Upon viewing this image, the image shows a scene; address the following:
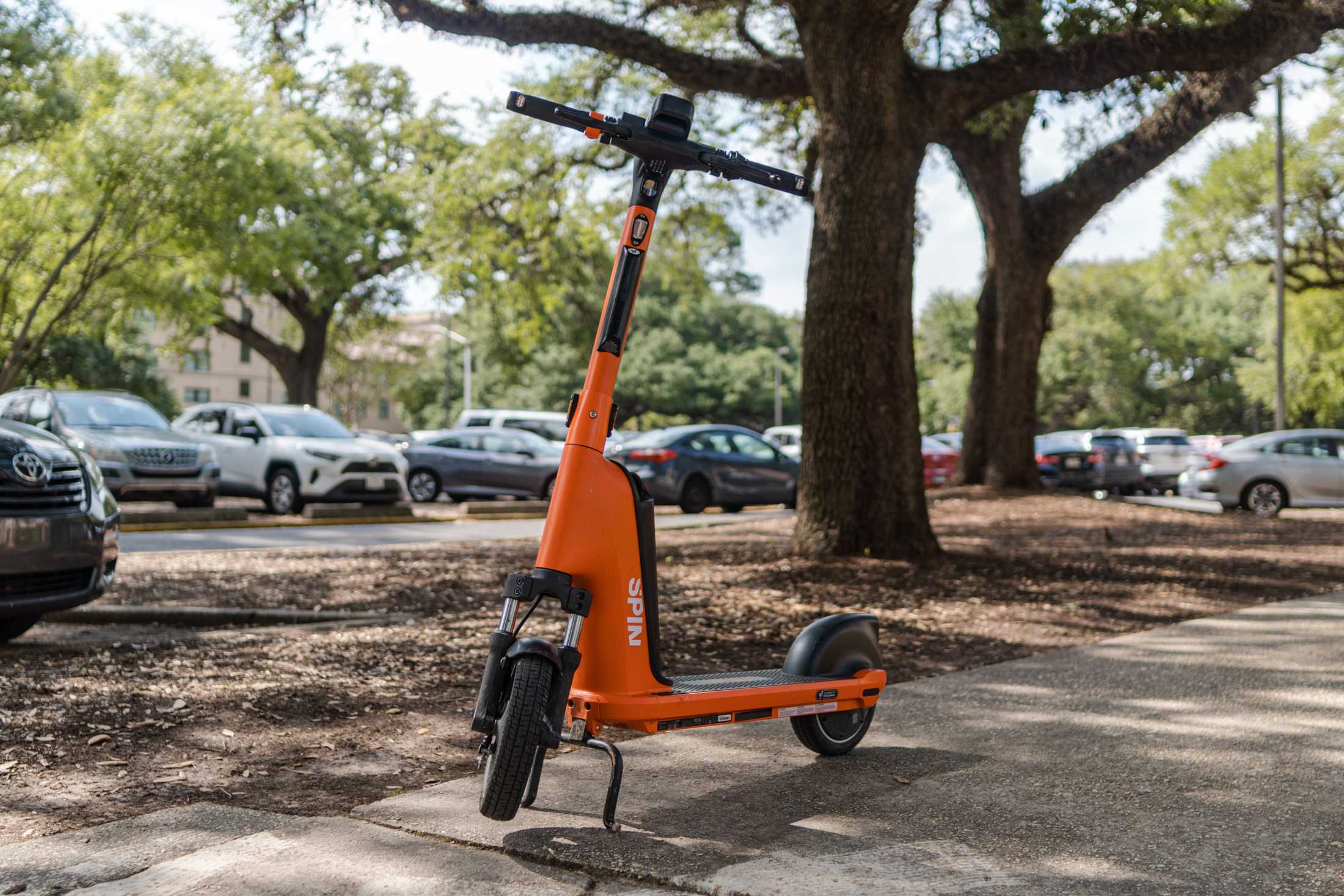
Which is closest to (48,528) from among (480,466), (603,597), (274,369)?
(603,597)

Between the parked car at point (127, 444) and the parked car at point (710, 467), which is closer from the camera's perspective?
the parked car at point (127, 444)

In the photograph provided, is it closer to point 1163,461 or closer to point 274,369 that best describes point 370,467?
point 1163,461

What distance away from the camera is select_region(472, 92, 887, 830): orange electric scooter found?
3.49 m

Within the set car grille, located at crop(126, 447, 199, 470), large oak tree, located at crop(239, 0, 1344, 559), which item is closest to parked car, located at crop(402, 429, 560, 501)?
car grille, located at crop(126, 447, 199, 470)

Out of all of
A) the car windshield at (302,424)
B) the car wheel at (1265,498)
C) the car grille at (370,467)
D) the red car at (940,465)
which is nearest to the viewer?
the car grille at (370,467)

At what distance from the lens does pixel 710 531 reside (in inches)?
565

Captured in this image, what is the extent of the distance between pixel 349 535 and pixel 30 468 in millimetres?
8743

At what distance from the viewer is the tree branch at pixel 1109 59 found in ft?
34.6

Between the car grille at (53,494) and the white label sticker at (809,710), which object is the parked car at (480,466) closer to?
the car grille at (53,494)

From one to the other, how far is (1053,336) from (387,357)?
3315 centimetres

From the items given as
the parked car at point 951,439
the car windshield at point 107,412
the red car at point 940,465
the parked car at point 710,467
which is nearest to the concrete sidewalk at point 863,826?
the car windshield at point 107,412

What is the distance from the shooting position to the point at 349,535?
1456 cm

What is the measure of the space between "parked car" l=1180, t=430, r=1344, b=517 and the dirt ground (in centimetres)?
584

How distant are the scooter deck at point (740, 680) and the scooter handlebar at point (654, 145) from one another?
5.29 ft
